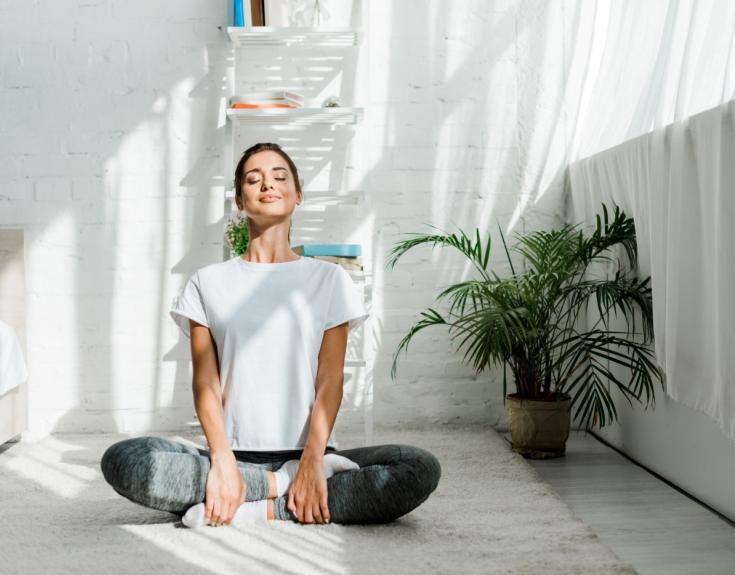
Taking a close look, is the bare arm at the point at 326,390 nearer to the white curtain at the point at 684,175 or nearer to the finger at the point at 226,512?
the finger at the point at 226,512

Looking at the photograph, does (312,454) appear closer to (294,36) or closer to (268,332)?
(268,332)

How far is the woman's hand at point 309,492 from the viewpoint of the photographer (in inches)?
73.1

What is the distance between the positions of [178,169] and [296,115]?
55 centimetres

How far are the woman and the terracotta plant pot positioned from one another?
0.97 meters

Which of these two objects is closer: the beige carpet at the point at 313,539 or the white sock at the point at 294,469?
the beige carpet at the point at 313,539

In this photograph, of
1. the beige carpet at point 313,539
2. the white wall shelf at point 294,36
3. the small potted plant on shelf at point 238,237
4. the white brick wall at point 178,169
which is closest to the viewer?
the beige carpet at point 313,539

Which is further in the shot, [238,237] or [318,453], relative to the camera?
[238,237]

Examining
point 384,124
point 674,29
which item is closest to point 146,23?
point 384,124

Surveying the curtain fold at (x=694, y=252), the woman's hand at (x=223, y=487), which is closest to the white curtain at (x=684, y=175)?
the curtain fold at (x=694, y=252)

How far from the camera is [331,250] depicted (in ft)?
9.93

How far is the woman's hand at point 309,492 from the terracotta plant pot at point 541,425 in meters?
1.12

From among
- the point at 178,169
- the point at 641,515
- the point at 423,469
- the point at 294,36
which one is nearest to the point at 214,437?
the point at 423,469

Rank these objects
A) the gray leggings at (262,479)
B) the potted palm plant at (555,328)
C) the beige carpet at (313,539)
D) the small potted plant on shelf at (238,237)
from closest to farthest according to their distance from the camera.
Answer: the beige carpet at (313,539) → the gray leggings at (262,479) → the potted palm plant at (555,328) → the small potted plant on shelf at (238,237)

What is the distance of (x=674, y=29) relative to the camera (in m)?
2.24
